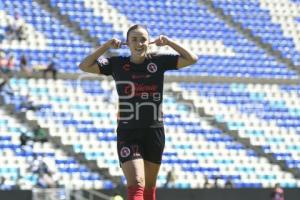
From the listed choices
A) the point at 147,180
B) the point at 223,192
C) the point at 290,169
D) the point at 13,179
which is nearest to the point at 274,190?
the point at 223,192

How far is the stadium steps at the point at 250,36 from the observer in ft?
74.3

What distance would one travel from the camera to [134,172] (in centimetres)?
515

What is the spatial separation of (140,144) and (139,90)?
404 mm

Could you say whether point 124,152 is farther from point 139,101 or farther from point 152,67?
point 152,67

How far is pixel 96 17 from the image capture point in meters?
21.8

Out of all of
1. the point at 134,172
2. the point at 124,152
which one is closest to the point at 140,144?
the point at 124,152

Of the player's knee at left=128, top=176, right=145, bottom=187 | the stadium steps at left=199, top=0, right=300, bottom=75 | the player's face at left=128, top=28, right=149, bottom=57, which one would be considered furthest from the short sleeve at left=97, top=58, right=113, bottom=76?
the stadium steps at left=199, top=0, right=300, bottom=75

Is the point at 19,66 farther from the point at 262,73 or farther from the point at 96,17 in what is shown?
the point at 262,73

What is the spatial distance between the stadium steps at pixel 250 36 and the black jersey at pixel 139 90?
1762 centimetres

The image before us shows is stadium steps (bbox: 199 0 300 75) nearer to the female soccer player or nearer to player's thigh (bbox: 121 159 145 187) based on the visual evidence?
the female soccer player

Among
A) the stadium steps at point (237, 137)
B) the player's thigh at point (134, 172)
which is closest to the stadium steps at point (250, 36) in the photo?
the stadium steps at point (237, 137)

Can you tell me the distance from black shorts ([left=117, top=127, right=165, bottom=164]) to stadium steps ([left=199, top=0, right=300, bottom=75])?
17665 mm

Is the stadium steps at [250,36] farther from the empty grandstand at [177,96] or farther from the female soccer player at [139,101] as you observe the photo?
the female soccer player at [139,101]

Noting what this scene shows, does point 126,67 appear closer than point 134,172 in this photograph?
No
